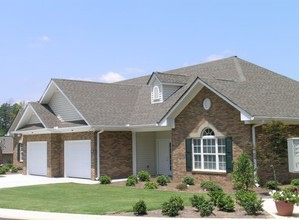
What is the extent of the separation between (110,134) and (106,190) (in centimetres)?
692

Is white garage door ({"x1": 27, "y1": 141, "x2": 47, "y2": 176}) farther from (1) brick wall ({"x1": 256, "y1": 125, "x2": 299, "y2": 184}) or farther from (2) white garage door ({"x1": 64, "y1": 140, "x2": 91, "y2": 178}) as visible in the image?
(1) brick wall ({"x1": 256, "y1": 125, "x2": 299, "y2": 184})

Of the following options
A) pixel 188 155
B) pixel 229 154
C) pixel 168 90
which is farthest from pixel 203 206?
pixel 168 90

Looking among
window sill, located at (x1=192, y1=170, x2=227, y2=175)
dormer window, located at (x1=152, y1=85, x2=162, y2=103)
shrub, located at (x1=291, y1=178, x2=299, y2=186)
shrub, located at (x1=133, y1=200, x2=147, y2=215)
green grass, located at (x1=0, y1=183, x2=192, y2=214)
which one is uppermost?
dormer window, located at (x1=152, y1=85, x2=162, y2=103)

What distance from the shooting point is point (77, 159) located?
28.6 meters

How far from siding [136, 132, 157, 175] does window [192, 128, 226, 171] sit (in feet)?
21.4

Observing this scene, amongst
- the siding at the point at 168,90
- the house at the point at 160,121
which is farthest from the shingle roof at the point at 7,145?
the siding at the point at 168,90

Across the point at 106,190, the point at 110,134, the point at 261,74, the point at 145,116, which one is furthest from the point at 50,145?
the point at 261,74

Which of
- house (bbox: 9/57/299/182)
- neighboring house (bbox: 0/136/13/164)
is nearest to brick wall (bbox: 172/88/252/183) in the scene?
house (bbox: 9/57/299/182)

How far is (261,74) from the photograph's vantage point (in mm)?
26656

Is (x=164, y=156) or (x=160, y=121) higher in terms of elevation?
(x=160, y=121)

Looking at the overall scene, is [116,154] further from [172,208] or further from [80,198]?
[172,208]

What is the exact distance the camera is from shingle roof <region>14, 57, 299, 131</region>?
21453mm

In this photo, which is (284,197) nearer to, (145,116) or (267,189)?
(267,189)

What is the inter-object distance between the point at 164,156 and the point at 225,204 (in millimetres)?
15507
